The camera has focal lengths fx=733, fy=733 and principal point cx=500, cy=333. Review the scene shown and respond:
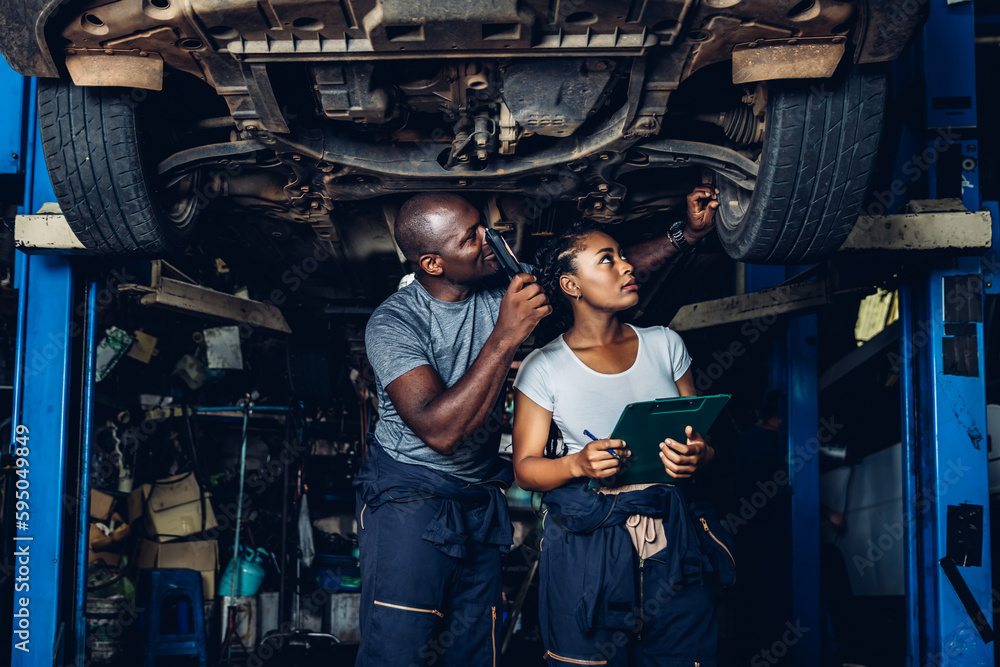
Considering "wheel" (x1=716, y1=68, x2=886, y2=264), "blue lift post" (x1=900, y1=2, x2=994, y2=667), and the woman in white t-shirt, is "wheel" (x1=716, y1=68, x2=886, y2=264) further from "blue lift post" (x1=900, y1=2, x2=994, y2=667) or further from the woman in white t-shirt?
"blue lift post" (x1=900, y1=2, x2=994, y2=667)

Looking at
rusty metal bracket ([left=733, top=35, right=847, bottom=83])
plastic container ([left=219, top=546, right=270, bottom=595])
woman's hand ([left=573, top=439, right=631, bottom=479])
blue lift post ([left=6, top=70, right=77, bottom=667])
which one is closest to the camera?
rusty metal bracket ([left=733, top=35, right=847, bottom=83])

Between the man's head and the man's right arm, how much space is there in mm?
308

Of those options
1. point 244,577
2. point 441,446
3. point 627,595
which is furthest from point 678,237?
point 244,577

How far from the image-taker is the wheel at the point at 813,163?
174 centimetres

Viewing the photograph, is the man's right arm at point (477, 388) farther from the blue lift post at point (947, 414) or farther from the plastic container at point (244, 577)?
the plastic container at point (244, 577)

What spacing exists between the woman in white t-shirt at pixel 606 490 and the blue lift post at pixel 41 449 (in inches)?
65.2

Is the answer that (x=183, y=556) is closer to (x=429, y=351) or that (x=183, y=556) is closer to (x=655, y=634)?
(x=429, y=351)

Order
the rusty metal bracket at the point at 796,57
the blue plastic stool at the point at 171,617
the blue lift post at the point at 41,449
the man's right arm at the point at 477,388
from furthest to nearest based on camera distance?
1. the blue plastic stool at the point at 171,617
2. the blue lift post at the point at 41,449
3. the man's right arm at the point at 477,388
4. the rusty metal bracket at the point at 796,57

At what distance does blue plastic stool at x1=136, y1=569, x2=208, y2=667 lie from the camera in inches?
176

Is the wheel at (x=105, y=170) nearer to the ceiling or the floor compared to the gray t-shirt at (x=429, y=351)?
nearer to the ceiling

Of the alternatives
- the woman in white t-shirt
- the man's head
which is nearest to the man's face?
the man's head

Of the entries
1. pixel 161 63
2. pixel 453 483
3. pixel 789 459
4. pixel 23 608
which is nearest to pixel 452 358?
pixel 453 483

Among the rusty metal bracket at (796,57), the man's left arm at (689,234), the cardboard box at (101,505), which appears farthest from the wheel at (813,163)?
the cardboard box at (101,505)

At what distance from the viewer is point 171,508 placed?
514 centimetres
